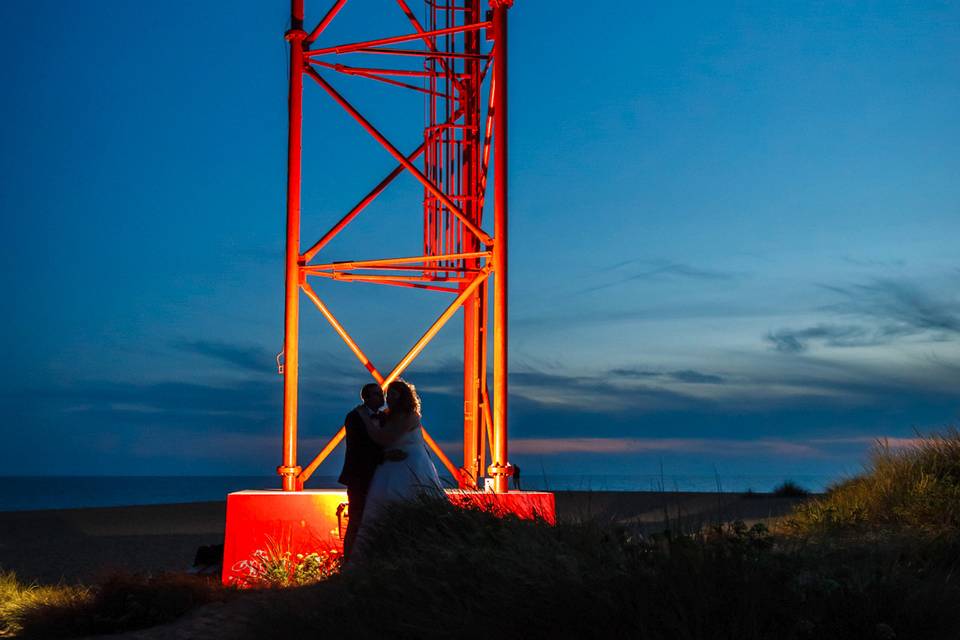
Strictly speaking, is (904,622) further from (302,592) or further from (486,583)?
(302,592)

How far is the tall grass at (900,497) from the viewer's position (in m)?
12.8

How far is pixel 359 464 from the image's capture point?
10.4 m

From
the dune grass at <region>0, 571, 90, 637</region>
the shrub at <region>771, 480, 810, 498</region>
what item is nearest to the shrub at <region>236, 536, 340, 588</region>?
the dune grass at <region>0, 571, 90, 637</region>

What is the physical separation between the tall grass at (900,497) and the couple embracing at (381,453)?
5.13 metres

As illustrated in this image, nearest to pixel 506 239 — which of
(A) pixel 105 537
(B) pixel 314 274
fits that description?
(B) pixel 314 274

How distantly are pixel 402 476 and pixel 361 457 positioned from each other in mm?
544

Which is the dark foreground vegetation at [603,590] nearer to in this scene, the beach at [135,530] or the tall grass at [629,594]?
the tall grass at [629,594]

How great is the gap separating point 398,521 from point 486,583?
2.72 meters

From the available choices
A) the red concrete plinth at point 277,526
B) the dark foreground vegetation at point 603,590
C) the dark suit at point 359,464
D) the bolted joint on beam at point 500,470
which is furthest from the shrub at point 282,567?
the bolted joint on beam at point 500,470

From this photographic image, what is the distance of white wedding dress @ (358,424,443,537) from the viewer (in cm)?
980

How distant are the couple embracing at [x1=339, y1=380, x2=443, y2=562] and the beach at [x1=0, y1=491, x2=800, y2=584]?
7.39 feet

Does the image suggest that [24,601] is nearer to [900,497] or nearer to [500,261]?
[500,261]

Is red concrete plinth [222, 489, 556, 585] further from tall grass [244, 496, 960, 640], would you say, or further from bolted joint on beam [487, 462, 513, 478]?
tall grass [244, 496, 960, 640]

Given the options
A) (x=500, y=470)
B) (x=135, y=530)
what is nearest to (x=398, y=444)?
(x=500, y=470)
